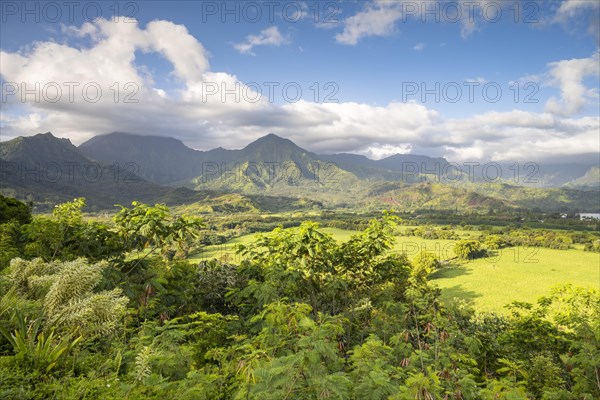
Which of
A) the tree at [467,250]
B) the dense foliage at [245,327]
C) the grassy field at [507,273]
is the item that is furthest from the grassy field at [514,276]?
the dense foliage at [245,327]

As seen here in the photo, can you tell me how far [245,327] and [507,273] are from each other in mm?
96842

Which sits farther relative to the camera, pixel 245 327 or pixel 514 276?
pixel 514 276

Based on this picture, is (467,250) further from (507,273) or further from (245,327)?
(245,327)

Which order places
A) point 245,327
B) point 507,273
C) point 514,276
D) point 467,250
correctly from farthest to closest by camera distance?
point 467,250 → point 507,273 → point 514,276 → point 245,327

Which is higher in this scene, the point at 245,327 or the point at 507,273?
the point at 245,327

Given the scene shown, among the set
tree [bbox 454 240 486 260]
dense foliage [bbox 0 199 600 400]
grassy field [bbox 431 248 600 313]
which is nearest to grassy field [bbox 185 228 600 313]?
grassy field [bbox 431 248 600 313]

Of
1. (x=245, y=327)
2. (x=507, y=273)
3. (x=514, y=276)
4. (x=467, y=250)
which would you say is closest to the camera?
(x=245, y=327)

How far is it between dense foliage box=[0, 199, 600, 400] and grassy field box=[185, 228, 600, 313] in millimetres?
38635

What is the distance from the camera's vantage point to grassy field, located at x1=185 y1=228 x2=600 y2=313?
211ft

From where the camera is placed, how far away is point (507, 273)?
83.9m

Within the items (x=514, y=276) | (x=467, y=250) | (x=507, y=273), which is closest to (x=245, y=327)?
(x=514, y=276)

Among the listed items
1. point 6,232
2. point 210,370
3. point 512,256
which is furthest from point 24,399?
point 512,256

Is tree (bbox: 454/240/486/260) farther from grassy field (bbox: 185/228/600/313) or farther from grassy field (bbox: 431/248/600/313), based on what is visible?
grassy field (bbox: 431/248/600/313)

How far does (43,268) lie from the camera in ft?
21.6
